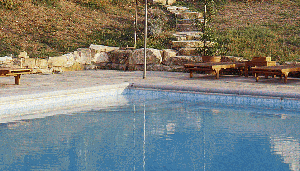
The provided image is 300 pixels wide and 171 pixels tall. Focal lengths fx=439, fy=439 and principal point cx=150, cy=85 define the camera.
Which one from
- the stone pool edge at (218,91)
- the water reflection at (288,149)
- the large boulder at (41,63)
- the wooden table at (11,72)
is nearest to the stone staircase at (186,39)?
the stone pool edge at (218,91)

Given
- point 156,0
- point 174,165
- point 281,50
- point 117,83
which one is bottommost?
point 174,165

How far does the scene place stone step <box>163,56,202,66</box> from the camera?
Result: 44.3 feet

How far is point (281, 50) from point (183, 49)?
9.94 ft

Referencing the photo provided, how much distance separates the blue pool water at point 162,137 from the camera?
194 inches

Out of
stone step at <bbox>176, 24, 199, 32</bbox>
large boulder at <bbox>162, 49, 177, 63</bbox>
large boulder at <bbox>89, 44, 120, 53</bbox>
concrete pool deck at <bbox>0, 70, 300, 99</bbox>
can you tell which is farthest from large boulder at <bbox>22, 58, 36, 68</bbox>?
stone step at <bbox>176, 24, 199, 32</bbox>

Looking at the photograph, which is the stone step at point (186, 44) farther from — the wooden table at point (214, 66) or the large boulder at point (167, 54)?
the wooden table at point (214, 66)

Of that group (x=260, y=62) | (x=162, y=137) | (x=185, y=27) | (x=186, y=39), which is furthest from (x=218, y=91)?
(x=185, y=27)

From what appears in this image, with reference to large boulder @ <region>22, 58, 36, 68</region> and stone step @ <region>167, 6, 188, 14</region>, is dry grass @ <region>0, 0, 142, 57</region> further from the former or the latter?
stone step @ <region>167, 6, 188, 14</region>

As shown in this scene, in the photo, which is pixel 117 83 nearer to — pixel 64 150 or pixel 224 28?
pixel 64 150

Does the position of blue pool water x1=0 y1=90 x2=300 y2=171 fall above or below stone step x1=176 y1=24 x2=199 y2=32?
below

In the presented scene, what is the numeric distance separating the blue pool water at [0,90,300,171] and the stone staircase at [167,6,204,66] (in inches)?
187

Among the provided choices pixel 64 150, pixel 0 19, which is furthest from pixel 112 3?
pixel 64 150

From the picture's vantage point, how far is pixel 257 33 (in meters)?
14.7

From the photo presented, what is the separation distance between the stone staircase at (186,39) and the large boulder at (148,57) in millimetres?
428
